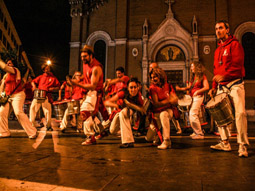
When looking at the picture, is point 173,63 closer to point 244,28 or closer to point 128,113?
point 244,28

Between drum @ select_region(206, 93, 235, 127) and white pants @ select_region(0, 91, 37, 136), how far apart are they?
164 inches

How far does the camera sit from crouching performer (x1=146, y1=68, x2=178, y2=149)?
3.98 metres

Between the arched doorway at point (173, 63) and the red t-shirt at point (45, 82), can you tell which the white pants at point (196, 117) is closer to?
the red t-shirt at point (45, 82)

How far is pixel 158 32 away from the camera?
1938cm

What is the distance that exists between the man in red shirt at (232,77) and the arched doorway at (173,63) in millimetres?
15440

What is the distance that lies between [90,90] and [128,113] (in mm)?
898

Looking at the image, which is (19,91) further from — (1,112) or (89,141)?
(89,141)

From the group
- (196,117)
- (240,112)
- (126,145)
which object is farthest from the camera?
(196,117)

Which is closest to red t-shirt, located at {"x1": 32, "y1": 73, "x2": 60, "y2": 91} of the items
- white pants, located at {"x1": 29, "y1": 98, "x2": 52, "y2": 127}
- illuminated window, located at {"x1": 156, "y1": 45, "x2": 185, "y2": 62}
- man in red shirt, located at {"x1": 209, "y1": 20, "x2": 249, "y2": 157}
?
white pants, located at {"x1": 29, "y1": 98, "x2": 52, "y2": 127}

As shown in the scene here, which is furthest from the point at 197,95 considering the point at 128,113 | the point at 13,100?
the point at 13,100

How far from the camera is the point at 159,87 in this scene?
13.8 feet

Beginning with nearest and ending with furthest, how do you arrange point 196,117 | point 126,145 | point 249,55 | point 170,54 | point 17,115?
point 126,145, point 17,115, point 196,117, point 249,55, point 170,54

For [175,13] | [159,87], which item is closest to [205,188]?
[159,87]

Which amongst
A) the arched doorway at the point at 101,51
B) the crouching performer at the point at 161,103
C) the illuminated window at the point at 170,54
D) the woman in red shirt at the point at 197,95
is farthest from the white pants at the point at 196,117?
the arched doorway at the point at 101,51
